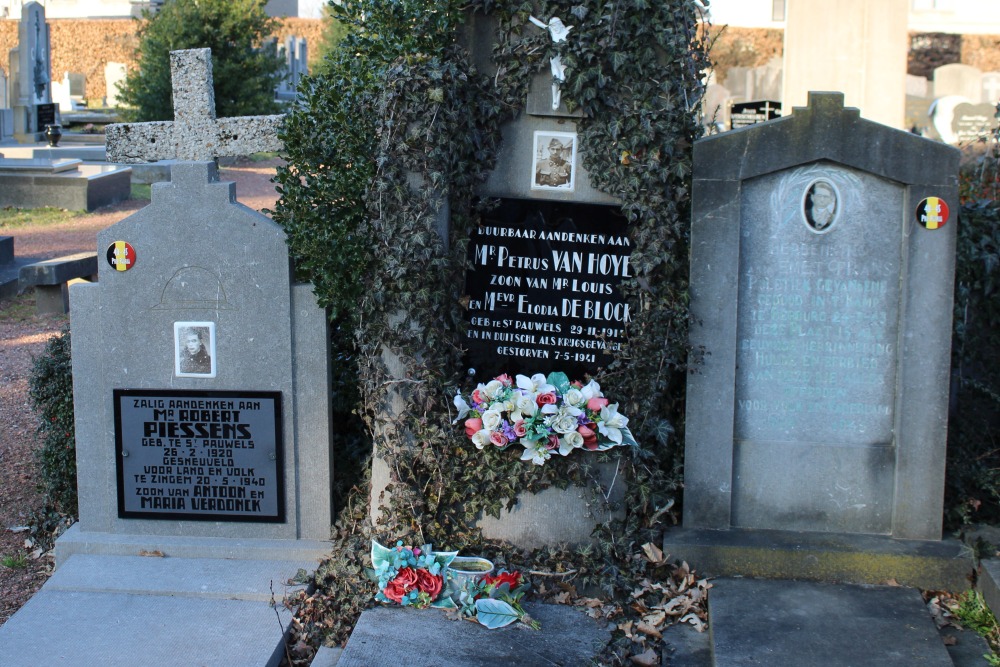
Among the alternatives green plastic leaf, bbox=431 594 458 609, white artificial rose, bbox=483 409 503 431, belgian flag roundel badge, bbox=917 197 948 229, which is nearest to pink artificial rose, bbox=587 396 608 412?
white artificial rose, bbox=483 409 503 431

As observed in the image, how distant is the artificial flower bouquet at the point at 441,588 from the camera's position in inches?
169

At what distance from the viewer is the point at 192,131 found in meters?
9.92

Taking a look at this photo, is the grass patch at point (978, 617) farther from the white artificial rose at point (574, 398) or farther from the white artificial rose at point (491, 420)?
the white artificial rose at point (491, 420)

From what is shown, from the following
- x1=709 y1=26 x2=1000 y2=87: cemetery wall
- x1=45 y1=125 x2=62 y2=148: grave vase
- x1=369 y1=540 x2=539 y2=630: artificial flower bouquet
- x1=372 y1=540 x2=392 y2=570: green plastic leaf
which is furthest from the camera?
x1=709 y1=26 x2=1000 y2=87: cemetery wall

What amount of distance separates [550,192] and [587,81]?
534 millimetres

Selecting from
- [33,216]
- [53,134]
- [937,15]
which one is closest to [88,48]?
[53,134]

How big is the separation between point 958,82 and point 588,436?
2483cm

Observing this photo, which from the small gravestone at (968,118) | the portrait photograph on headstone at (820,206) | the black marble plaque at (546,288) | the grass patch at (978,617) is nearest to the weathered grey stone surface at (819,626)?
the grass patch at (978,617)

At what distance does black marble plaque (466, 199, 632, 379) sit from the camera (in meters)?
4.88

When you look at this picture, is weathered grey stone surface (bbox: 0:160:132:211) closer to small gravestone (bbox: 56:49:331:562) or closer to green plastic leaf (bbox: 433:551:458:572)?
small gravestone (bbox: 56:49:331:562)

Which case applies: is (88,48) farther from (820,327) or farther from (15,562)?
(820,327)

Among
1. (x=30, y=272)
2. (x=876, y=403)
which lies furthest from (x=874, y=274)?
(x=30, y=272)

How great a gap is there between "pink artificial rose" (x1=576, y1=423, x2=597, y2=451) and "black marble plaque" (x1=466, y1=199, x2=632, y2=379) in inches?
16.1

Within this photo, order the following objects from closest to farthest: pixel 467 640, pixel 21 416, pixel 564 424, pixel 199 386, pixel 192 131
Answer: pixel 467 640 → pixel 564 424 → pixel 199 386 → pixel 21 416 → pixel 192 131
